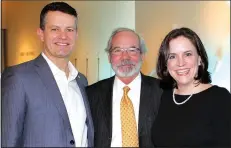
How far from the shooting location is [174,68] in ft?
5.80

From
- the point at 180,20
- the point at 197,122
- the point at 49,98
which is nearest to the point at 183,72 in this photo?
the point at 197,122

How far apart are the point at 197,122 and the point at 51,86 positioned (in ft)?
2.60

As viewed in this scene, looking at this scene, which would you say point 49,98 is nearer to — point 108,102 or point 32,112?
point 32,112

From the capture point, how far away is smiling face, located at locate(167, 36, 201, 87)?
1.72m

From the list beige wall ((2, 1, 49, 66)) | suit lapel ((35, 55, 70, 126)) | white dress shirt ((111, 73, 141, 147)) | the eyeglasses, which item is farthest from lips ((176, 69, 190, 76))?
beige wall ((2, 1, 49, 66))

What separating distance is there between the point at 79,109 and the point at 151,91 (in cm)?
52

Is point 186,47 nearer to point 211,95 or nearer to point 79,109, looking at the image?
point 211,95

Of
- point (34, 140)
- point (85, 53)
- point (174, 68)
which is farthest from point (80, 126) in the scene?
point (85, 53)

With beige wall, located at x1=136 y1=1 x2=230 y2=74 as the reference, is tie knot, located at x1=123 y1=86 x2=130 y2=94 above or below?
below

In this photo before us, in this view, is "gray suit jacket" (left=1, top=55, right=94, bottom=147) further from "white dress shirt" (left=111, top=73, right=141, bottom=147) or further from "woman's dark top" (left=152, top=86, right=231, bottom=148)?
"woman's dark top" (left=152, top=86, right=231, bottom=148)

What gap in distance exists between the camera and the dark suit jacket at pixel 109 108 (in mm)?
1667

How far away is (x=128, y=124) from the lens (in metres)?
1.72

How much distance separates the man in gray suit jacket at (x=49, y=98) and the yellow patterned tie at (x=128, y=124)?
0.21 meters

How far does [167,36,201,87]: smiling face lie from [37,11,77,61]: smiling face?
0.57m
